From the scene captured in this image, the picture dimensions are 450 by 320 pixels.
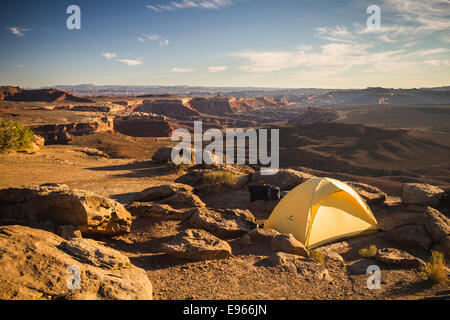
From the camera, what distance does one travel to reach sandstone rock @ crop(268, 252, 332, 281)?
16.7 feet

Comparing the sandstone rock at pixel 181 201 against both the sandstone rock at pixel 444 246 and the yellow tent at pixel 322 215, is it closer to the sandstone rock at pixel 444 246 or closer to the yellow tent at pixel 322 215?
the yellow tent at pixel 322 215

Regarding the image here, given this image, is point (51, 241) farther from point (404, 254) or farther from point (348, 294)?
point (404, 254)

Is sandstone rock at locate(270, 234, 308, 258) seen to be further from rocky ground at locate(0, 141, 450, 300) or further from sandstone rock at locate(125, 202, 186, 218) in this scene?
sandstone rock at locate(125, 202, 186, 218)

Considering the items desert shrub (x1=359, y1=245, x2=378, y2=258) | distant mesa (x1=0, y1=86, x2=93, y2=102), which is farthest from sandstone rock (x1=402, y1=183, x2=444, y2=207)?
distant mesa (x1=0, y1=86, x2=93, y2=102)

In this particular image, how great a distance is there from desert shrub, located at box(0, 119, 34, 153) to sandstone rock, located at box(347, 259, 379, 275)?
1771 centimetres

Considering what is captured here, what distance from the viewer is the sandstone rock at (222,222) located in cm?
666

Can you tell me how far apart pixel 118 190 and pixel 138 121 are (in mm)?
43417

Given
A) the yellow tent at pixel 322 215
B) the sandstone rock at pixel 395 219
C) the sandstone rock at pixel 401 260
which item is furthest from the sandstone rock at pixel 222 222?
the sandstone rock at pixel 395 219

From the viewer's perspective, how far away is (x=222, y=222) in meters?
6.86

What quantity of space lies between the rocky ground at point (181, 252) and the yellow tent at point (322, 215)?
0.36 meters

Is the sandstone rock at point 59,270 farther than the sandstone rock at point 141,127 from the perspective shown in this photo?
No

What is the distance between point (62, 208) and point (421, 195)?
10299 millimetres
